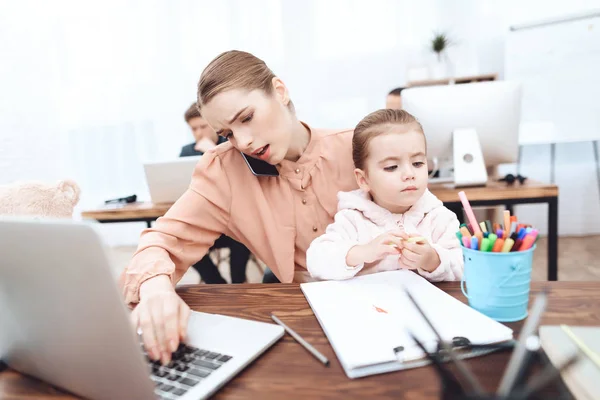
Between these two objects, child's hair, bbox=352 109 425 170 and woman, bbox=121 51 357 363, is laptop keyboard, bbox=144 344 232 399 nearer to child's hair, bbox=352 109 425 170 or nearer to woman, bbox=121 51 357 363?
woman, bbox=121 51 357 363

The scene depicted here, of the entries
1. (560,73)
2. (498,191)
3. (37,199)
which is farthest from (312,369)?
(560,73)

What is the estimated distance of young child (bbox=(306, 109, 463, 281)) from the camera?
0.86 metres

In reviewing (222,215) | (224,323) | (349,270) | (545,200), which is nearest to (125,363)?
(224,323)

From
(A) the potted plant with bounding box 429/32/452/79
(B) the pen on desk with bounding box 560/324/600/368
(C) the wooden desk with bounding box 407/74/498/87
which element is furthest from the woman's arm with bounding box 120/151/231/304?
(A) the potted plant with bounding box 429/32/452/79

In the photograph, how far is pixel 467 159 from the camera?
178 cm

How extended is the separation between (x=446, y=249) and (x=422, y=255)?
0.44 ft

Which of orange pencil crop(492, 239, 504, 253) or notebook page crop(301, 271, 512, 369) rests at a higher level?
orange pencil crop(492, 239, 504, 253)

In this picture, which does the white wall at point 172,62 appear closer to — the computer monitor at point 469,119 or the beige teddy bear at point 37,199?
the computer monitor at point 469,119

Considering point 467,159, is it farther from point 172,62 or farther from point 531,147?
point 172,62

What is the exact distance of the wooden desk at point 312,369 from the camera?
0.48 m

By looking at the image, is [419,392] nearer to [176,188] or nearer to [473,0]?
→ [176,188]

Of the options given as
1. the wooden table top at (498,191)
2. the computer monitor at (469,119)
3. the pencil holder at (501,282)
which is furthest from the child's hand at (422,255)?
the computer monitor at (469,119)

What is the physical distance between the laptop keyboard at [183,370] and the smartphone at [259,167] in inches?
22.2

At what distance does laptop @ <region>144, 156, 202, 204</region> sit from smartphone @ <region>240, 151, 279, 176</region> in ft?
3.40
